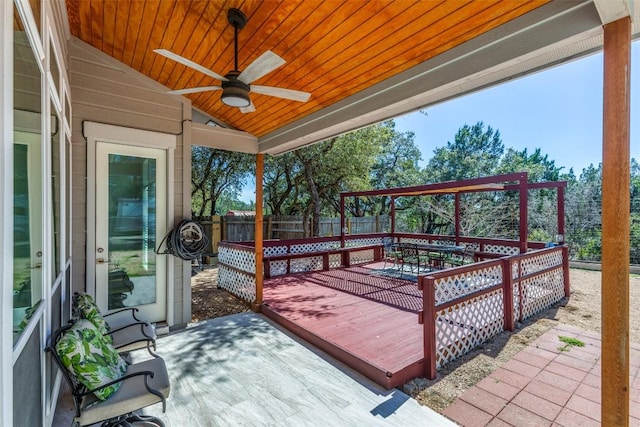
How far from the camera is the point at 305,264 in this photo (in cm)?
774

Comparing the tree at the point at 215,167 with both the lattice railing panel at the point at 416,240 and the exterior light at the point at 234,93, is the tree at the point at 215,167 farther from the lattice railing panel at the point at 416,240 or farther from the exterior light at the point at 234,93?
the exterior light at the point at 234,93

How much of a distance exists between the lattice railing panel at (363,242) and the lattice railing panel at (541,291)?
201 inches

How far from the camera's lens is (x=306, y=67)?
2.94m

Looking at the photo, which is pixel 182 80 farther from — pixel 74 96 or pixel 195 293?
pixel 195 293

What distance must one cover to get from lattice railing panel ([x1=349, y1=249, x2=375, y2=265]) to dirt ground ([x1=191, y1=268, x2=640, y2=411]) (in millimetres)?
3875

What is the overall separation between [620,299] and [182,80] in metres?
4.52

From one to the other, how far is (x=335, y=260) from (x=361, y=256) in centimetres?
109

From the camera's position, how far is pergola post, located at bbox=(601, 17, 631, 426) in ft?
5.21

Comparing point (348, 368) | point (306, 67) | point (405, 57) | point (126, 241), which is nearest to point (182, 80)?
point (306, 67)

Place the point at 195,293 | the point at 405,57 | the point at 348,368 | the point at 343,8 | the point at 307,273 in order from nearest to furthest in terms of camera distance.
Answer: the point at 343,8 < the point at 405,57 < the point at 348,368 < the point at 195,293 < the point at 307,273

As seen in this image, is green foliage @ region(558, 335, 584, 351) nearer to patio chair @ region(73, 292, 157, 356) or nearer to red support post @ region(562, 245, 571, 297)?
red support post @ region(562, 245, 571, 297)

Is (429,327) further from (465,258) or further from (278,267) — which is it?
(465,258)

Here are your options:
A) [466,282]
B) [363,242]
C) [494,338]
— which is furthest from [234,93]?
[363,242]

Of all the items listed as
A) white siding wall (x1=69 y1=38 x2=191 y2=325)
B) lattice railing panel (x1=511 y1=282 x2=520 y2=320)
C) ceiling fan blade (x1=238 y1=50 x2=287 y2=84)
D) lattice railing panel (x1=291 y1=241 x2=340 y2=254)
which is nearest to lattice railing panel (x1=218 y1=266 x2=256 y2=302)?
white siding wall (x1=69 y1=38 x2=191 y2=325)
